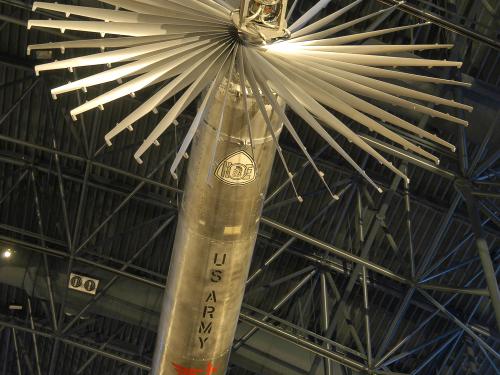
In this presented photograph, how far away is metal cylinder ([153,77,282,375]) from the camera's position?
405 inches

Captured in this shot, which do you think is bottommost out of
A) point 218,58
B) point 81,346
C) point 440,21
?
point 81,346

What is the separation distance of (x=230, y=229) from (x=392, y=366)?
48.6 ft

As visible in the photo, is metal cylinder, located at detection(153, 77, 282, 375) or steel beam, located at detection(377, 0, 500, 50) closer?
metal cylinder, located at detection(153, 77, 282, 375)

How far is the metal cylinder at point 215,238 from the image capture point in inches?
405

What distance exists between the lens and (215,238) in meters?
11.6

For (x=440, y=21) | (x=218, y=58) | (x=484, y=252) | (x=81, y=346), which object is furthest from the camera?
(x=81, y=346)

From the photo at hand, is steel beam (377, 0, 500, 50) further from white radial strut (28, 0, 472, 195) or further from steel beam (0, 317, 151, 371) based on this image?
steel beam (0, 317, 151, 371)

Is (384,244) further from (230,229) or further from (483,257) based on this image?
(230,229)

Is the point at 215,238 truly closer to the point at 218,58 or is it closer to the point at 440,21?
the point at 218,58

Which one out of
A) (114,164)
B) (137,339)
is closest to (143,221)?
(114,164)

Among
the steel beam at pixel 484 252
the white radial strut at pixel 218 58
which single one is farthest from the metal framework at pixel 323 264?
the white radial strut at pixel 218 58

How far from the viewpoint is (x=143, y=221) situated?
2405 cm

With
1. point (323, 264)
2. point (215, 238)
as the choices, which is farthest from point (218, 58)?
point (323, 264)

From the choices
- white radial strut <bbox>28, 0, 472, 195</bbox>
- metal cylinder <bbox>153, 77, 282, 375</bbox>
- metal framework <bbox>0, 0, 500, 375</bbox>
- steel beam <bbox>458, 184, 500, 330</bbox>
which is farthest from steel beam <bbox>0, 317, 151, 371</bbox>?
white radial strut <bbox>28, 0, 472, 195</bbox>
